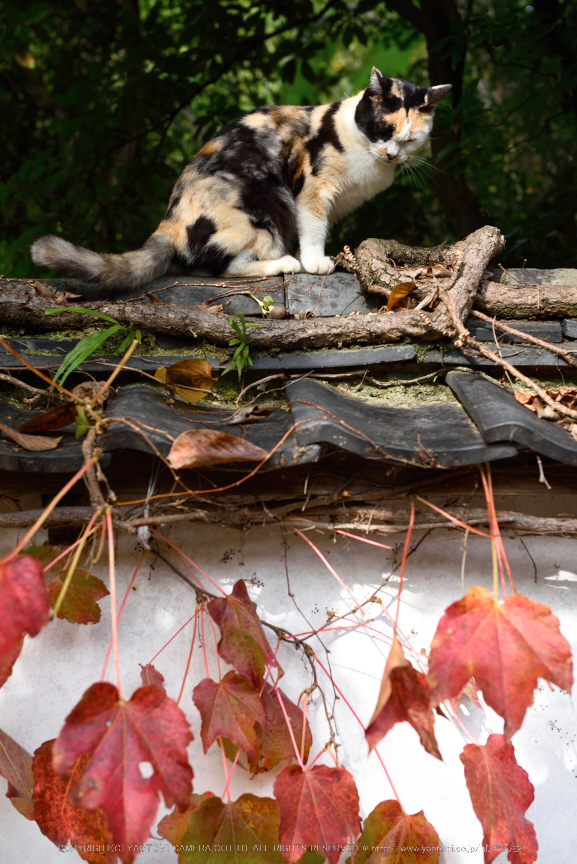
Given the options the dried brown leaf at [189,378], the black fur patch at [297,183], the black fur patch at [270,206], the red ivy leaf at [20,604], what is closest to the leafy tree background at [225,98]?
the black fur patch at [297,183]

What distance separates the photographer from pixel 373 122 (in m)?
2.36

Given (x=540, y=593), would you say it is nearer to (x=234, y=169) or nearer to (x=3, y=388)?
(x=3, y=388)

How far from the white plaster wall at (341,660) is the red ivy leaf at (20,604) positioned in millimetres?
603

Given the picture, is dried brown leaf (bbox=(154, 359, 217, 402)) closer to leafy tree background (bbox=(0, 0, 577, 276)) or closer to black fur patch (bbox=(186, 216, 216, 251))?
black fur patch (bbox=(186, 216, 216, 251))

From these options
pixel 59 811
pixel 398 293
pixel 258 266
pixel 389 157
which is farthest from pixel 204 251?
pixel 59 811

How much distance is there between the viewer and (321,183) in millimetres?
2400

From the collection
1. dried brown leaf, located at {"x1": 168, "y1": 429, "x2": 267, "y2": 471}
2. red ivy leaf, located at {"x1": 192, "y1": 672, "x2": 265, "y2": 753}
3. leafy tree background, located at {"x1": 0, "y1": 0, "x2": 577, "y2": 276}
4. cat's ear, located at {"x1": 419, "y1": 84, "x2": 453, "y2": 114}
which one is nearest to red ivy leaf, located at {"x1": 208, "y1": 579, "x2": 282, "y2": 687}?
red ivy leaf, located at {"x1": 192, "y1": 672, "x2": 265, "y2": 753}

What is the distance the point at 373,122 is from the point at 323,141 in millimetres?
238

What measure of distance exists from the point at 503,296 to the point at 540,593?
92cm

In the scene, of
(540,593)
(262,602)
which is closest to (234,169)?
(262,602)

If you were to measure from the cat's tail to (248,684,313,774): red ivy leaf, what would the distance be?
1361 millimetres

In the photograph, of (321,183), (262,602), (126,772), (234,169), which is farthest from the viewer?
(321,183)

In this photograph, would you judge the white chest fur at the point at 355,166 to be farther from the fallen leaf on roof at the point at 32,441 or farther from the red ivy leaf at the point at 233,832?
the red ivy leaf at the point at 233,832

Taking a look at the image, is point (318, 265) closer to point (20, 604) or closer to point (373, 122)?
point (373, 122)
